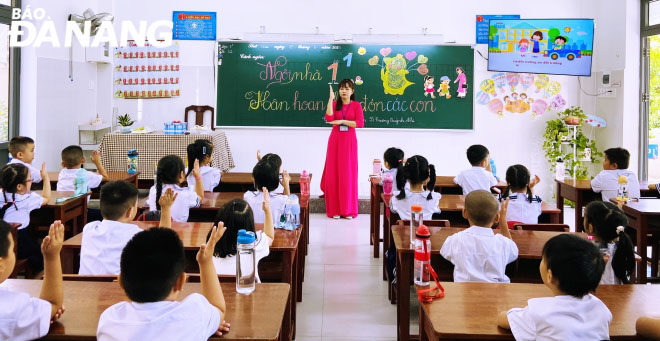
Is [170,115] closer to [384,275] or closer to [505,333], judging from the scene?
[384,275]

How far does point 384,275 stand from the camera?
4453mm

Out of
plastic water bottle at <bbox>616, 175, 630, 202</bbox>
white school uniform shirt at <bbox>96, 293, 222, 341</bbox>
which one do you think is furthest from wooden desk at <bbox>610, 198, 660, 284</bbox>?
white school uniform shirt at <bbox>96, 293, 222, 341</bbox>

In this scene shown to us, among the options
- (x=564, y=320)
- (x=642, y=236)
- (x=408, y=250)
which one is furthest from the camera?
(x=642, y=236)

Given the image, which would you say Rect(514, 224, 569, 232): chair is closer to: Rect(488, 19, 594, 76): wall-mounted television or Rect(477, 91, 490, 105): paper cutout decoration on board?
Rect(488, 19, 594, 76): wall-mounted television

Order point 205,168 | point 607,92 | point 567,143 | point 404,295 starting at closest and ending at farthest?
point 404,295
point 205,168
point 607,92
point 567,143

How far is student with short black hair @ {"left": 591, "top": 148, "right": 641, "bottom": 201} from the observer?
4.68 m

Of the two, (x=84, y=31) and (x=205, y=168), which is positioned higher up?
(x=84, y=31)

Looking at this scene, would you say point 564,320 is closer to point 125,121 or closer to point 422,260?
point 422,260

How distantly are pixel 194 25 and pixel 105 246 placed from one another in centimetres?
562

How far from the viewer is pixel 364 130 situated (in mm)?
7738

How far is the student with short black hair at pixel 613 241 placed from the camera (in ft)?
8.23

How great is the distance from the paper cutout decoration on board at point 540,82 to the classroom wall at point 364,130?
19 centimetres

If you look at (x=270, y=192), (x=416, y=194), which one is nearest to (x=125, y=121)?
(x=270, y=192)

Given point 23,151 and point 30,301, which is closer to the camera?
point 30,301
